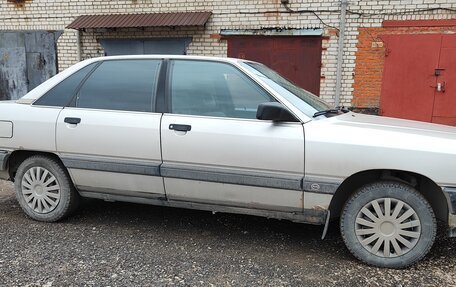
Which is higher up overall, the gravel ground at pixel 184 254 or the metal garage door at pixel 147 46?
the metal garage door at pixel 147 46

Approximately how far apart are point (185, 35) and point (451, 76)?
18.0 ft

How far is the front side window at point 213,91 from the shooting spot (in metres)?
3.40

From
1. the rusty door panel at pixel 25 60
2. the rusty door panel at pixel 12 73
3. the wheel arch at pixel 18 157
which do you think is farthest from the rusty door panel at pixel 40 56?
the wheel arch at pixel 18 157

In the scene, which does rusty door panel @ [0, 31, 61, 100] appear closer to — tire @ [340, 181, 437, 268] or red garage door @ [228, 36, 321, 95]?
red garage door @ [228, 36, 321, 95]

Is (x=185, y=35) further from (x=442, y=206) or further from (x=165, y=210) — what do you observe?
(x=442, y=206)

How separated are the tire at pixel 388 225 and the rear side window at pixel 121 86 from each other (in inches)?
74.4

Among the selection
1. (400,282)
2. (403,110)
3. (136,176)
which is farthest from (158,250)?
(403,110)

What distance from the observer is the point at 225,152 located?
3.29 metres

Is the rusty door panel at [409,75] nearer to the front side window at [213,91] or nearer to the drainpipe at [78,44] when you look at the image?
the front side window at [213,91]

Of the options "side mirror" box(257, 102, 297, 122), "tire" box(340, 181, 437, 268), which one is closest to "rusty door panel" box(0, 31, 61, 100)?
"side mirror" box(257, 102, 297, 122)

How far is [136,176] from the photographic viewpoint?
3576 millimetres

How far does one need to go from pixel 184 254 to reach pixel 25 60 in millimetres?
8972

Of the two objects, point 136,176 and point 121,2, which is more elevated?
point 121,2

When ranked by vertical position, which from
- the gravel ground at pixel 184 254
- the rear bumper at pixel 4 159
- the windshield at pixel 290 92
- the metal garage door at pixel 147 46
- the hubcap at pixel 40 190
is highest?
the metal garage door at pixel 147 46
